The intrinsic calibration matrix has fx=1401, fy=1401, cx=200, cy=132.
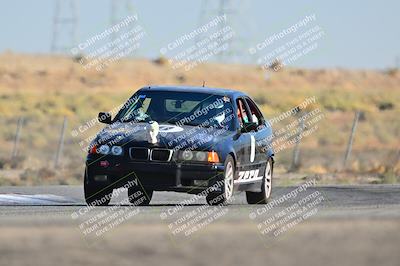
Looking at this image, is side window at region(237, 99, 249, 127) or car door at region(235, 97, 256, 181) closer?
car door at region(235, 97, 256, 181)

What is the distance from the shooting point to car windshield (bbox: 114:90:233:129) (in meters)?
18.0

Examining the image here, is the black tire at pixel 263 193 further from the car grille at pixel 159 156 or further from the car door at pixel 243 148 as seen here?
the car grille at pixel 159 156

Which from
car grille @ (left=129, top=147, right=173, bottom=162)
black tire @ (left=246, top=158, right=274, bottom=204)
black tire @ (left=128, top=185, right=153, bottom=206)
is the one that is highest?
car grille @ (left=129, top=147, right=173, bottom=162)

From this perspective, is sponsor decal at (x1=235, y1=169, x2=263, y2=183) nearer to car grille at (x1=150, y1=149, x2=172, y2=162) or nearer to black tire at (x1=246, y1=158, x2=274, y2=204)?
black tire at (x1=246, y1=158, x2=274, y2=204)

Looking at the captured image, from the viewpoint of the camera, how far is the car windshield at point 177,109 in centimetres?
1803

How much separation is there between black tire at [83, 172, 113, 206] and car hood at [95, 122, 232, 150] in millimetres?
551

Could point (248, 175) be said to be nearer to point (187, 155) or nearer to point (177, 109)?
point (177, 109)

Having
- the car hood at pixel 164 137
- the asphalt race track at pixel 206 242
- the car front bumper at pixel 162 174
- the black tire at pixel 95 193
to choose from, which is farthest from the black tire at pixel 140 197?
the asphalt race track at pixel 206 242

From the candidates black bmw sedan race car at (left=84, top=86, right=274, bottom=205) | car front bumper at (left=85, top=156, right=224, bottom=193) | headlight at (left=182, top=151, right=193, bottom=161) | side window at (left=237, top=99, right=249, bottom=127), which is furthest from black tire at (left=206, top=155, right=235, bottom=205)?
side window at (left=237, top=99, right=249, bottom=127)

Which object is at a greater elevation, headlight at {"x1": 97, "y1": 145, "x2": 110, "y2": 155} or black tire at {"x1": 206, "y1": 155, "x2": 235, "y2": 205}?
headlight at {"x1": 97, "y1": 145, "x2": 110, "y2": 155}

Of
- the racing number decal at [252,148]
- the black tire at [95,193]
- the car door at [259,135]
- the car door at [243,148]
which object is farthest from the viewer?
the car door at [259,135]

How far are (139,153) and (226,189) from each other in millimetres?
1179

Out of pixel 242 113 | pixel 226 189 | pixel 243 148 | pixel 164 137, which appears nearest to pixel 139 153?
pixel 164 137

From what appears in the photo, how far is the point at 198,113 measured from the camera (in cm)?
1817
